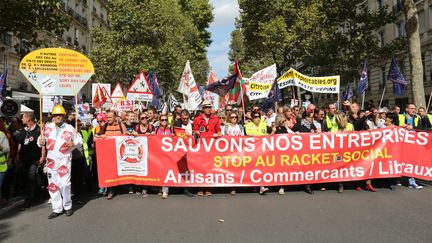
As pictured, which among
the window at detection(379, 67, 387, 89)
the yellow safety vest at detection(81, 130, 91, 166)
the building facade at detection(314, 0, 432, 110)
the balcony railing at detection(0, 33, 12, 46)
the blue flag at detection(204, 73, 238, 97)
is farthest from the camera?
the window at detection(379, 67, 387, 89)

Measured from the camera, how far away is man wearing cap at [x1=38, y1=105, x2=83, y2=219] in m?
6.26

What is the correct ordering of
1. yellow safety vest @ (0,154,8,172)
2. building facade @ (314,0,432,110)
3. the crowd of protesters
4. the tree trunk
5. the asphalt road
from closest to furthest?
the asphalt road, yellow safety vest @ (0,154,8,172), the crowd of protesters, the tree trunk, building facade @ (314,0,432,110)

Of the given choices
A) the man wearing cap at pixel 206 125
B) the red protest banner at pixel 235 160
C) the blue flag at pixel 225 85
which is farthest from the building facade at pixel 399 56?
the man wearing cap at pixel 206 125

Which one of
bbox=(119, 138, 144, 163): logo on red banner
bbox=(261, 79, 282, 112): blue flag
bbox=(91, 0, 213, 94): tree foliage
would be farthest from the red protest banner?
bbox=(91, 0, 213, 94): tree foliage

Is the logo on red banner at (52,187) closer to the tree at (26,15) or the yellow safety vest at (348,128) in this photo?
the yellow safety vest at (348,128)

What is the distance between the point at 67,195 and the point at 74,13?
38210 mm

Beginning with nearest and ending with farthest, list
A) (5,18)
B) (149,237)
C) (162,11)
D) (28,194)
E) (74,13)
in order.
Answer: (149,237) < (28,194) < (5,18) < (162,11) < (74,13)

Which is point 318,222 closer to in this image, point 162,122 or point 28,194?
point 162,122

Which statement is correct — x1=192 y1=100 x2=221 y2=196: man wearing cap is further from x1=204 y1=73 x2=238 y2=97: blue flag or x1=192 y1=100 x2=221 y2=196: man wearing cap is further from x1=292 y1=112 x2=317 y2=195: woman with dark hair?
x1=204 y1=73 x2=238 y2=97: blue flag

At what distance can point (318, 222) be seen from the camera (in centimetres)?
572

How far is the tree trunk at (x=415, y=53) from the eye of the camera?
12.8 metres

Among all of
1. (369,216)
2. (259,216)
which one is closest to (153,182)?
(259,216)

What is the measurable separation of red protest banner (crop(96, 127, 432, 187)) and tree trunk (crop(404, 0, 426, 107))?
A: 20.1 ft

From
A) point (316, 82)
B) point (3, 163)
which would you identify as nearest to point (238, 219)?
point (3, 163)
